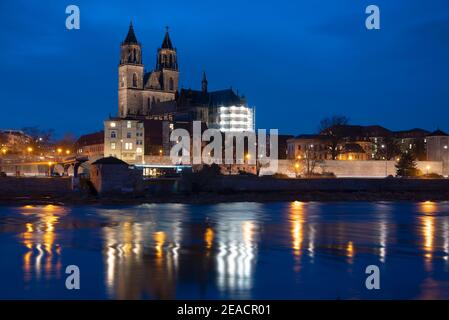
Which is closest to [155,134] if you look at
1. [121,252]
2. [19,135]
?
[19,135]

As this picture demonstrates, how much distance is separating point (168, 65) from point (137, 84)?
9889 mm

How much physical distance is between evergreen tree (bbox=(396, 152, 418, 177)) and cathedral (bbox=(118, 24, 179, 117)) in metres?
68.8

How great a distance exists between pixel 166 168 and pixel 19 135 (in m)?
83.4

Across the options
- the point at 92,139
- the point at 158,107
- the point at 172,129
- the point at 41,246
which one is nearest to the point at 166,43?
the point at 158,107

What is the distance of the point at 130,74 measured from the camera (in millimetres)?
136625

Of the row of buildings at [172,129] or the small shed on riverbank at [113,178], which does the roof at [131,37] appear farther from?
the small shed on riverbank at [113,178]

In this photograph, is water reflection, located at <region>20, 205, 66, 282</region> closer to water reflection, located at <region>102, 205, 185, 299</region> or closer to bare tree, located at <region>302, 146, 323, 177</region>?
water reflection, located at <region>102, 205, 185, 299</region>

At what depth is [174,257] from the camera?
1881cm

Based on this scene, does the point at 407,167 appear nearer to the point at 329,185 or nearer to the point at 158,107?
the point at 329,185


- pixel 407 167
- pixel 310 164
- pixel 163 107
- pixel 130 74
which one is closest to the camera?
pixel 407 167

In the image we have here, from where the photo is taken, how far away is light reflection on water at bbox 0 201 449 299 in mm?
14328

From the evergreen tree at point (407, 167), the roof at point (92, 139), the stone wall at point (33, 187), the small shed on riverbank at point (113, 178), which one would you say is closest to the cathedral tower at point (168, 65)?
the roof at point (92, 139)

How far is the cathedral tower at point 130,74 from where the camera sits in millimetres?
136000
